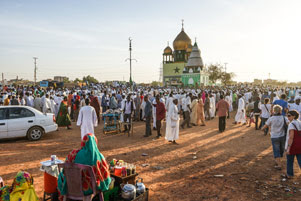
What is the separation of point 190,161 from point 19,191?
476cm

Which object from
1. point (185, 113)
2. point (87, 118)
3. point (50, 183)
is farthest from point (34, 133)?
point (185, 113)

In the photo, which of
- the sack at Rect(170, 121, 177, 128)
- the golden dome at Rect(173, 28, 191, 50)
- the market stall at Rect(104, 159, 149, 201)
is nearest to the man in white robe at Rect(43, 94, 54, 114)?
the sack at Rect(170, 121, 177, 128)

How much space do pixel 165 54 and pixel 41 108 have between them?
57725 millimetres

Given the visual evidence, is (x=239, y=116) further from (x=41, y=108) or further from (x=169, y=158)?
(x=41, y=108)

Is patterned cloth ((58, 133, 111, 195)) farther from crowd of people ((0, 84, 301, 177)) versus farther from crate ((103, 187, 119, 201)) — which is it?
crowd of people ((0, 84, 301, 177))

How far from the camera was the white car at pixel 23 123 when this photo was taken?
8.49 metres

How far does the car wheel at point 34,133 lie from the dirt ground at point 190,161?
0.91ft

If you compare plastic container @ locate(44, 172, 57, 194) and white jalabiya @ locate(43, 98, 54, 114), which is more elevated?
white jalabiya @ locate(43, 98, 54, 114)

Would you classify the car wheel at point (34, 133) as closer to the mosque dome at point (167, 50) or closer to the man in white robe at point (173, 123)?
the man in white robe at point (173, 123)

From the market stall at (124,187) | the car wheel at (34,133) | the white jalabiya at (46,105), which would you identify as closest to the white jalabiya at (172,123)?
the market stall at (124,187)

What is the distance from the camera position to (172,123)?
8.76m

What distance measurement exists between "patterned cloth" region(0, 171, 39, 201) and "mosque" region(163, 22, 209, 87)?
172 feet

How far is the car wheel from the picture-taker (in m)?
8.99

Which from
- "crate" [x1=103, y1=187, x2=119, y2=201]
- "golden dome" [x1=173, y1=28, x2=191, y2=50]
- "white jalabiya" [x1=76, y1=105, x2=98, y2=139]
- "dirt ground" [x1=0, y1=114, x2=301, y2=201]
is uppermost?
"golden dome" [x1=173, y1=28, x2=191, y2=50]
